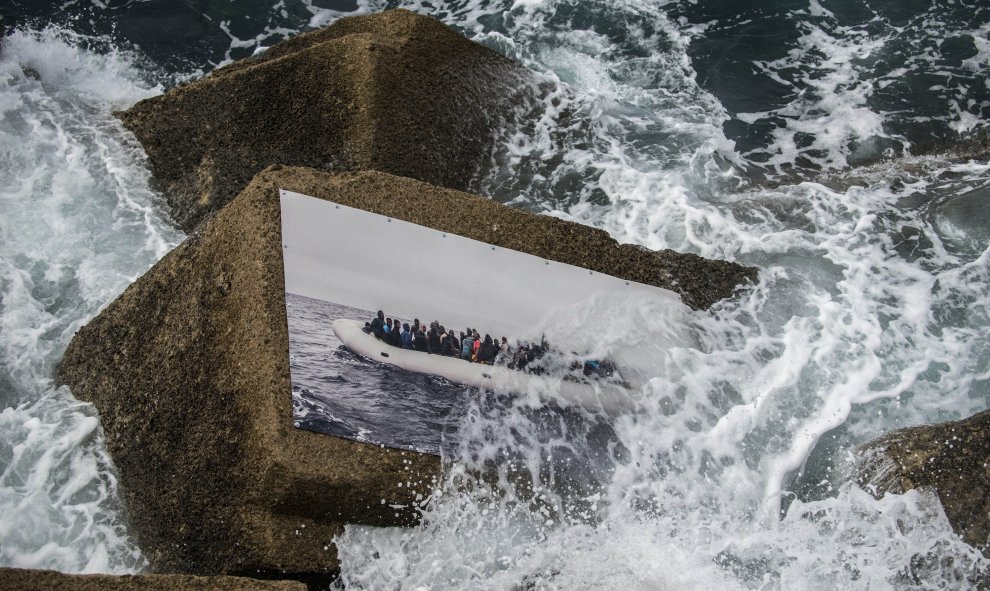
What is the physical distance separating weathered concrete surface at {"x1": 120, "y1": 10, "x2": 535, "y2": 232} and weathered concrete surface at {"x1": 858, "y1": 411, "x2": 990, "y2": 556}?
9.60 feet

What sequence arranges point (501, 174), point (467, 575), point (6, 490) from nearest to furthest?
1. point (467, 575)
2. point (6, 490)
3. point (501, 174)

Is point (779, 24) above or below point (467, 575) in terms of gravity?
above

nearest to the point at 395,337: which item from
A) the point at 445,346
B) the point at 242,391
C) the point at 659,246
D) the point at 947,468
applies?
the point at 445,346

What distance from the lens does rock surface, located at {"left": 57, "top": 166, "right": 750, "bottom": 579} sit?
4.05 meters

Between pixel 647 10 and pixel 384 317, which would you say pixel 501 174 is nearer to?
pixel 384 317

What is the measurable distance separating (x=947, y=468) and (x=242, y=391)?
3373 mm

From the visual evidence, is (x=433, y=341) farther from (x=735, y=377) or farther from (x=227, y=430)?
(x=735, y=377)

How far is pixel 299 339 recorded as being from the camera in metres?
4.27

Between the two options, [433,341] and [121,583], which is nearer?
[121,583]

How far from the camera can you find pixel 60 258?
18.2 feet

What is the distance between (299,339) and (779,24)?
561 centimetres

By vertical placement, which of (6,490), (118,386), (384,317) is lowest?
(6,490)

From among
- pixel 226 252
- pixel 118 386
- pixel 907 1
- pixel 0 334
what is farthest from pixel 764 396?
pixel 907 1

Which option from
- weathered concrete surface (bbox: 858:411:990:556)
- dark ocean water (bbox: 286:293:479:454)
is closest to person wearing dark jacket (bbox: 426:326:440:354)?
dark ocean water (bbox: 286:293:479:454)
